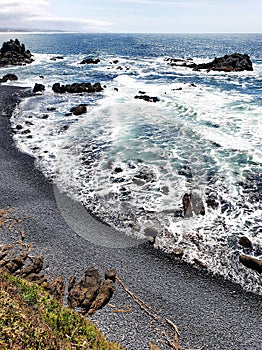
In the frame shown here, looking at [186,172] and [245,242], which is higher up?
[186,172]

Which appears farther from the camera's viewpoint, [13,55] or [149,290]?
[13,55]

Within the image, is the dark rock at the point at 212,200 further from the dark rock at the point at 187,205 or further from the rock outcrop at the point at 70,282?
the rock outcrop at the point at 70,282

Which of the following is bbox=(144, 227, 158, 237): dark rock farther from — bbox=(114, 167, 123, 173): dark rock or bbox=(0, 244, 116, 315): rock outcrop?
bbox=(114, 167, 123, 173): dark rock

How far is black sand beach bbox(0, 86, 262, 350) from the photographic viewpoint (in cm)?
862

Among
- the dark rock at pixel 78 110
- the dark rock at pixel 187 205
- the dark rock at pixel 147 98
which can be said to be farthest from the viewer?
the dark rock at pixel 147 98

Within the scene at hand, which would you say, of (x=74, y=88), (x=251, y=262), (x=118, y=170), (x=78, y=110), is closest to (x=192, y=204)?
(x=251, y=262)

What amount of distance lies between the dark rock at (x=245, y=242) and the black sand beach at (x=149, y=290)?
2.60 m

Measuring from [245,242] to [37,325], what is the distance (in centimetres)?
989

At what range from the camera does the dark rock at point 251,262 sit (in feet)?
36.9

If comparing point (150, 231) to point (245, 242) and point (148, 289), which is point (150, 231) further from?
point (245, 242)

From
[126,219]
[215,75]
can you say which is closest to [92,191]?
[126,219]

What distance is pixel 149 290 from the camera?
1015 cm

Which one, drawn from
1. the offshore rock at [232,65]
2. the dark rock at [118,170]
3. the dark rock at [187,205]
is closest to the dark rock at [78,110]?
the dark rock at [118,170]

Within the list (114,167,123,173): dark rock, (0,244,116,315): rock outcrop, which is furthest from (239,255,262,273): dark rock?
(114,167,123,173): dark rock
